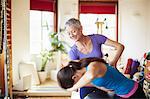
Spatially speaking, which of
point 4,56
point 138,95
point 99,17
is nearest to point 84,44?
point 138,95

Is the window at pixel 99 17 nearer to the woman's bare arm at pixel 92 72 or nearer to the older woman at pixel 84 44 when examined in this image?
the older woman at pixel 84 44

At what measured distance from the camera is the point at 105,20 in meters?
6.89

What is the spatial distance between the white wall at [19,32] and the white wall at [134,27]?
8.30 ft

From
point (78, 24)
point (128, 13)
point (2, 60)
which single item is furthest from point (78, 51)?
point (128, 13)

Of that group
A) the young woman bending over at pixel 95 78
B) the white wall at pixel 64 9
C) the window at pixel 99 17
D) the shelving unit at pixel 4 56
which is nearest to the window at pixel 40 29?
the white wall at pixel 64 9

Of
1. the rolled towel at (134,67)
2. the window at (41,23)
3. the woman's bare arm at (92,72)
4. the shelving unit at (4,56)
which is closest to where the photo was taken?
the woman's bare arm at (92,72)

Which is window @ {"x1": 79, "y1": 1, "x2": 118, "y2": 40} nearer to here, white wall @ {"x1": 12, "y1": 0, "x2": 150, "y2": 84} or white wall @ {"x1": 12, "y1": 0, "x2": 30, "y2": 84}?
white wall @ {"x1": 12, "y1": 0, "x2": 150, "y2": 84}

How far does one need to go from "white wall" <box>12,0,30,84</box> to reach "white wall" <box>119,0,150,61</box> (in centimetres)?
253

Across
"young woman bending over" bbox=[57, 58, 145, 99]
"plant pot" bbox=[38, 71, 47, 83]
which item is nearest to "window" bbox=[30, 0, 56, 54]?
"plant pot" bbox=[38, 71, 47, 83]

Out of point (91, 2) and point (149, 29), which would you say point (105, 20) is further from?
point (149, 29)

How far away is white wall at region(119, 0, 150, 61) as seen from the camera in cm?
671

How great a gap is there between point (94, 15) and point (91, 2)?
36cm

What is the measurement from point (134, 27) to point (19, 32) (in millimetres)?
3059

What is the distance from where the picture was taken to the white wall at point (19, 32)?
17.8ft
